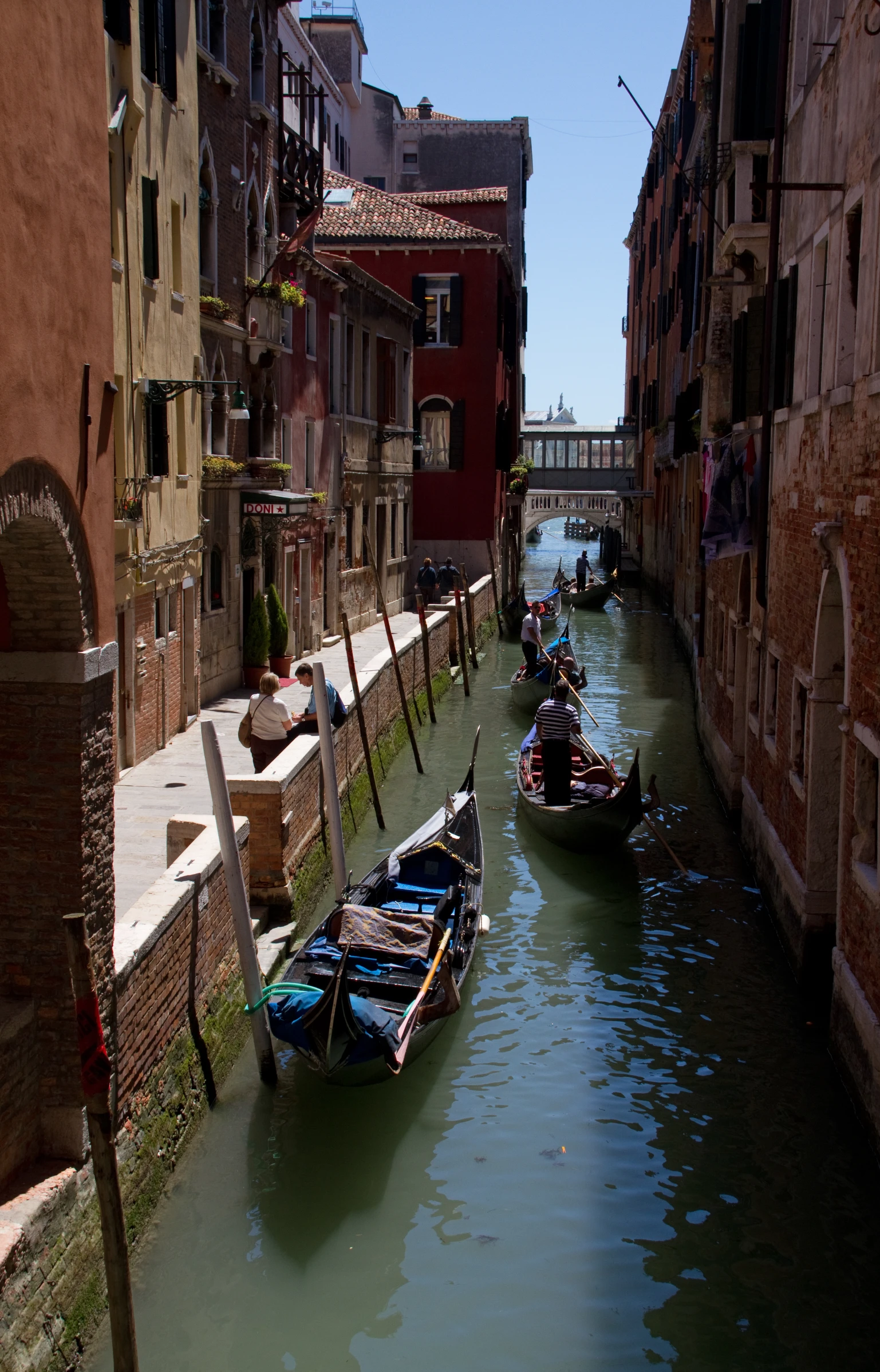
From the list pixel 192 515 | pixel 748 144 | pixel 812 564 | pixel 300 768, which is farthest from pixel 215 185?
pixel 812 564

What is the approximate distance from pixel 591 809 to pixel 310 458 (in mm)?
9547

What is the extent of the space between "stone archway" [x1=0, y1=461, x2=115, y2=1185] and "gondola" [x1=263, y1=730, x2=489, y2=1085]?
1.51 meters

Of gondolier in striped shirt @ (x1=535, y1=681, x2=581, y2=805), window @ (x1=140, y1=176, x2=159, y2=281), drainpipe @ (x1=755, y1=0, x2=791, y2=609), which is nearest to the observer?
drainpipe @ (x1=755, y1=0, x2=791, y2=609)

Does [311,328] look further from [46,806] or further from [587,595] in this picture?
[46,806]

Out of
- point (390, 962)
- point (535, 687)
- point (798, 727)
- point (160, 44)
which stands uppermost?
point (160, 44)

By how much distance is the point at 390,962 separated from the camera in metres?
7.63

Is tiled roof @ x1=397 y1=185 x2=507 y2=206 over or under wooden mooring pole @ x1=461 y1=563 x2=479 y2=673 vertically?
over

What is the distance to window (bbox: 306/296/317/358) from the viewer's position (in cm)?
1850

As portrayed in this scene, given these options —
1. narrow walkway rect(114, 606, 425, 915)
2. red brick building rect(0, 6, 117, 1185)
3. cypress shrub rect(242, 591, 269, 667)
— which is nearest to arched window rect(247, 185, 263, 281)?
cypress shrub rect(242, 591, 269, 667)

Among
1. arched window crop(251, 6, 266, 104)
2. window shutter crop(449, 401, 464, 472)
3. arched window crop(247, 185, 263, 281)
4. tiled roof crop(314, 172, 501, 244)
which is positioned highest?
tiled roof crop(314, 172, 501, 244)

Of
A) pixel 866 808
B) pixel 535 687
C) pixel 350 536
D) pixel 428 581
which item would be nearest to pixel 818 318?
pixel 866 808

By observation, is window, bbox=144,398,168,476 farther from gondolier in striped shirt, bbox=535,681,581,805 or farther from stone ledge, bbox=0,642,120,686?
stone ledge, bbox=0,642,120,686

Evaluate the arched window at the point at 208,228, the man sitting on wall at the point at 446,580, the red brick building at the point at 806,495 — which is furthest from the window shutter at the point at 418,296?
the red brick building at the point at 806,495

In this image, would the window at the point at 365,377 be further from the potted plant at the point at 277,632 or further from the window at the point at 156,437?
the window at the point at 156,437
